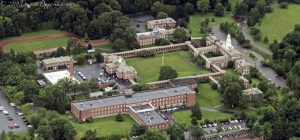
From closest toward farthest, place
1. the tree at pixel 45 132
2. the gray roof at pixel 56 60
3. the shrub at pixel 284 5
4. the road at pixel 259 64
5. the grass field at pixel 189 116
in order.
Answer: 1. the tree at pixel 45 132
2. the grass field at pixel 189 116
3. the road at pixel 259 64
4. the gray roof at pixel 56 60
5. the shrub at pixel 284 5

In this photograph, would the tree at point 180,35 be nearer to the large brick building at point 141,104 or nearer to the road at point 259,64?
the road at point 259,64

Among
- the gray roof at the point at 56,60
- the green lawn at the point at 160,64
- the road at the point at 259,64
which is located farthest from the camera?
the gray roof at the point at 56,60

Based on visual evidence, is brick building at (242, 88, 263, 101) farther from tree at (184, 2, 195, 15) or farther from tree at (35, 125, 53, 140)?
tree at (184, 2, 195, 15)

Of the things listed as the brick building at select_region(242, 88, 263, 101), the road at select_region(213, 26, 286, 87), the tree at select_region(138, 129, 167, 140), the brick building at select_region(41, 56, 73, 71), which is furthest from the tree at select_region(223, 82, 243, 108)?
the brick building at select_region(41, 56, 73, 71)

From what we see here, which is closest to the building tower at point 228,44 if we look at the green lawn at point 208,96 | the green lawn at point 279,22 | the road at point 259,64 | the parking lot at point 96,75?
the road at point 259,64

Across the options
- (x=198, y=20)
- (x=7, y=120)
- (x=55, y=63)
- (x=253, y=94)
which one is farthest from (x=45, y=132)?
(x=198, y=20)
